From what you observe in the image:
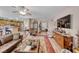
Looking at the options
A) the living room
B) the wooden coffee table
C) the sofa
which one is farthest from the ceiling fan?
the wooden coffee table

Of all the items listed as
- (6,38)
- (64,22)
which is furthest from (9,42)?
(64,22)

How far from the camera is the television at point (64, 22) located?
2297 millimetres

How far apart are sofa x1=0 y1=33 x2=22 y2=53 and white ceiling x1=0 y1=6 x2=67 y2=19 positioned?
0.39 metres

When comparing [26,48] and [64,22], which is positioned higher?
[64,22]

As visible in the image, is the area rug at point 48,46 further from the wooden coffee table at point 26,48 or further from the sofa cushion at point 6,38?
the sofa cushion at point 6,38

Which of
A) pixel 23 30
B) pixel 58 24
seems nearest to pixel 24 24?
pixel 23 30

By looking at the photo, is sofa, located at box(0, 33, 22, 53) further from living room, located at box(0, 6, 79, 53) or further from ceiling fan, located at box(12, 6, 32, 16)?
ceiling fan, located at box(12, 6, 32, 16)

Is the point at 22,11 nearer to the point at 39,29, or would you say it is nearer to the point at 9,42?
the point at 39,29

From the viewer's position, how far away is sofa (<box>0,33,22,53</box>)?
2.28 m

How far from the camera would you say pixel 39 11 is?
2.33 meters

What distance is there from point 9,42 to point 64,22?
117 cm
